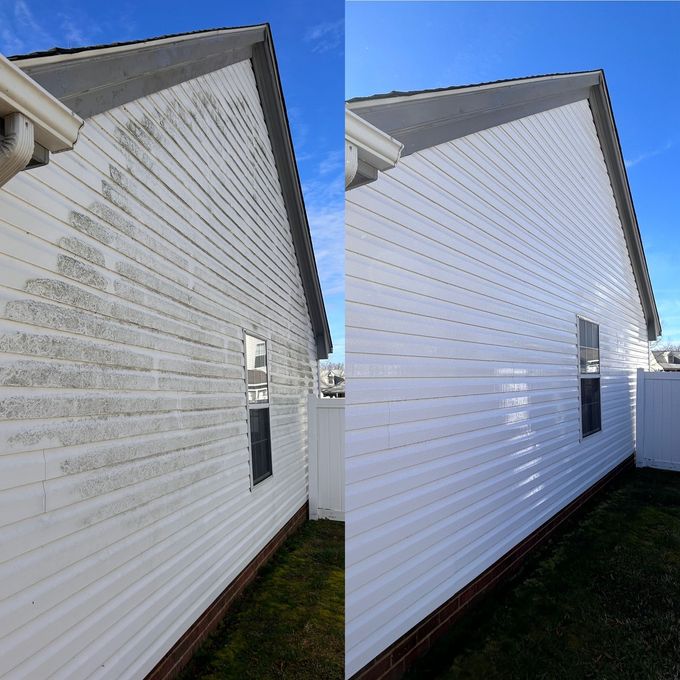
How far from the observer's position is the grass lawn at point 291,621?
116 centimetres

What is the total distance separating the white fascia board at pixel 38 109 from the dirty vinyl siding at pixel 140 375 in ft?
0.23

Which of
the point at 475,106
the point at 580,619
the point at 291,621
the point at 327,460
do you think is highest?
the point at 475,106

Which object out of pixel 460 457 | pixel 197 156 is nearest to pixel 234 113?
pixel 197 156

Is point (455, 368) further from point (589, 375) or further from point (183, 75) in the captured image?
point (589, 375)

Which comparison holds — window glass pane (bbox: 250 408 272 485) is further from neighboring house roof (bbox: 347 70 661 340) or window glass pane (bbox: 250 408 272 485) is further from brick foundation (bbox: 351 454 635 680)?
neighboring house roof (bbox: 347 70 661 340)

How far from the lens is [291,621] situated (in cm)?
135

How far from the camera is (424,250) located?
2.29m

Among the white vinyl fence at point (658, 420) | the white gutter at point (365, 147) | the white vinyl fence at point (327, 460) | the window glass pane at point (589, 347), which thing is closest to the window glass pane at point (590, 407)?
the window glass pane at point (589, 347)

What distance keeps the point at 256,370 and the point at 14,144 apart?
85 cm

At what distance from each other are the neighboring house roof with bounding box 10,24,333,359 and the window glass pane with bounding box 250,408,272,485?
25 cm

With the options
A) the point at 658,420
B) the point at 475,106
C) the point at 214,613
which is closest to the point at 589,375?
the point at 658,420

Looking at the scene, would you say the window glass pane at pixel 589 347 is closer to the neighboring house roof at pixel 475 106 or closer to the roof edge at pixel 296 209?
the neighboring house roof at pixel 475 106

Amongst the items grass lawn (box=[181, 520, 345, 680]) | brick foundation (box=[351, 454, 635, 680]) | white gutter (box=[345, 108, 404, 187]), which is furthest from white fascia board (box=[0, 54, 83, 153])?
brick foundation (box=[351, 454, 635, 680])

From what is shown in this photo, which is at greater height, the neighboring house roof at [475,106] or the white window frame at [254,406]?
the neighboring house roof at [475,106]
